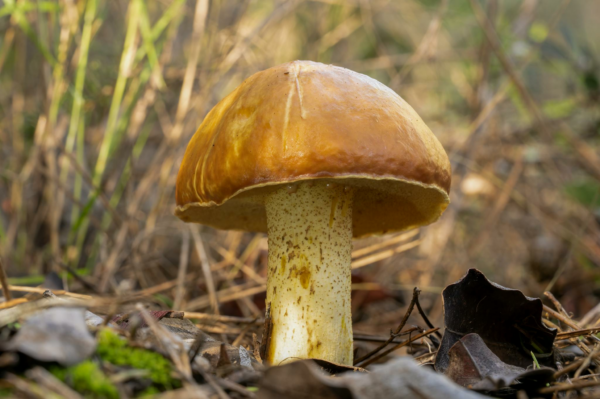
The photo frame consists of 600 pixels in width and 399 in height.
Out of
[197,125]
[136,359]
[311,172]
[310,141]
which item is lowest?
[136,359]

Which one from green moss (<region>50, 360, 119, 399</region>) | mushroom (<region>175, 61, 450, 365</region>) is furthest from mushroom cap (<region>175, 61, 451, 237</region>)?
green moss (<region>50, 360, 119, 399</region>)

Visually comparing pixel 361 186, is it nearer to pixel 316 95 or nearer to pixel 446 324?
pixel 316 95

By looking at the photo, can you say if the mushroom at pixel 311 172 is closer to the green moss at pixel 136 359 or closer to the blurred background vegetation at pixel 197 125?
the green moss at pixel 136 359

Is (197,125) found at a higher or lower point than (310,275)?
higher

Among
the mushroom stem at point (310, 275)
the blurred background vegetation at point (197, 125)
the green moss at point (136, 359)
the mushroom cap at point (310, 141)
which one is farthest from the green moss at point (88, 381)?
the blurred background vegetation at point (197, 125)

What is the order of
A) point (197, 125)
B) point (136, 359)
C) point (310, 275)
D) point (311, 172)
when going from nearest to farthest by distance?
point (136, 359) < point (311, 172) < point (310, 275) < point (197, 125)

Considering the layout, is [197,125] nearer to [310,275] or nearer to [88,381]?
[310,275]

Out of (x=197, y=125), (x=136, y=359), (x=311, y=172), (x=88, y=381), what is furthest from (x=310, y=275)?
(x=197, y=125)
